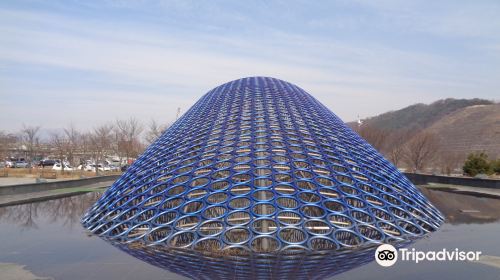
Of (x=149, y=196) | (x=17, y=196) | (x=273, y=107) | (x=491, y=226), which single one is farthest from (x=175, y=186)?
(x=17, y=196)

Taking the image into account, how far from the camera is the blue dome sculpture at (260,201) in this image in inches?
475

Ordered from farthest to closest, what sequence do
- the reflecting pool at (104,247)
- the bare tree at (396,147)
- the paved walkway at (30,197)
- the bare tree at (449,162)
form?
the bare tree at (396,147) < the bare tree at (449,162) < the paved walkway at (30,197) < the reflecting pool at (104,247)

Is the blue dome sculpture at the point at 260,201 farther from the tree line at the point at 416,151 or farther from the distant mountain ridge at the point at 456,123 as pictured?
the distant mountain ridge at the point at 456,123

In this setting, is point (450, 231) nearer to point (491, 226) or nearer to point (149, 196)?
point (491, 226)

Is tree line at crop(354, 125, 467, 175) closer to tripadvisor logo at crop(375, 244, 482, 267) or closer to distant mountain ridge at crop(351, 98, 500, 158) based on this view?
distant mountain ridge at crop(351, 98, 500, 158)

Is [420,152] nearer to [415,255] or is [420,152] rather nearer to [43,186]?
[43,186]

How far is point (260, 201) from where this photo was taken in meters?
13.4

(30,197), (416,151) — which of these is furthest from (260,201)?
(416,151)

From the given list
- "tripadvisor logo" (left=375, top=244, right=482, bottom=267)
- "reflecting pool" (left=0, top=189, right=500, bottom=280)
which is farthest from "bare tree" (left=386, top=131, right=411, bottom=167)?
"tripadvisor logo" (left=375, top=244, right=482, bottom=267)

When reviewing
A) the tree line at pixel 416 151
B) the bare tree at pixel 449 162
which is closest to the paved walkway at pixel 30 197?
the tree line at pixel 416 151

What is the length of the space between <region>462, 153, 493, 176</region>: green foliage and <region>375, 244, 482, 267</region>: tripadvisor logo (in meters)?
30.8

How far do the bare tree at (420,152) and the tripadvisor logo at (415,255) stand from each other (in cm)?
4465

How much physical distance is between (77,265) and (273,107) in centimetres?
1226

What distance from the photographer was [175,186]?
49.4ft
